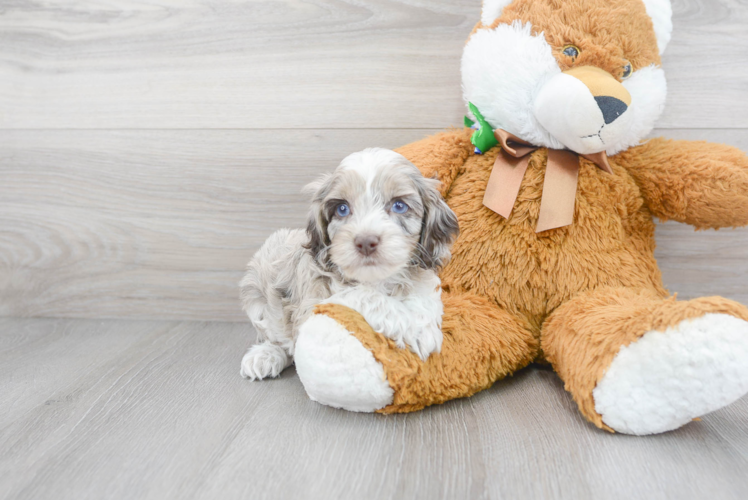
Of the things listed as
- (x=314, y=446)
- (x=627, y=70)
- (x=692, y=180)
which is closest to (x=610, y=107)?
(x=627, y=70)

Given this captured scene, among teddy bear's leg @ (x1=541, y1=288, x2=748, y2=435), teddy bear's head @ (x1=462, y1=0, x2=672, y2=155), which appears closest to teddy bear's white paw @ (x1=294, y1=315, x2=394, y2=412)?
teddy bear's leg @ (x1=541, y1=288, x2=748, y2=435)

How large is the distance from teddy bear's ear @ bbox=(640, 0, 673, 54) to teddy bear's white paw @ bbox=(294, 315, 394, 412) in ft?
3.73

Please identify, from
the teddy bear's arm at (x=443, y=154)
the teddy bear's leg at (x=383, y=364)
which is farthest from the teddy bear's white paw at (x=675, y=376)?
the teddy bear's arm at (x=443, y=154)

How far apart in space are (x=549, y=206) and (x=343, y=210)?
55 centimetres

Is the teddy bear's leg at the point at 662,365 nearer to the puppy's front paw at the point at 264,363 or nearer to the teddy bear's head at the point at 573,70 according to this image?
the teddy bear's head at the point at 573,70

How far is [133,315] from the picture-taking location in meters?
2.02

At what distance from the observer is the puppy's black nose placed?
3.54 ft

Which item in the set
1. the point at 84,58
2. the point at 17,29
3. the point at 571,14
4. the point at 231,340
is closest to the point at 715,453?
the point at 571,14

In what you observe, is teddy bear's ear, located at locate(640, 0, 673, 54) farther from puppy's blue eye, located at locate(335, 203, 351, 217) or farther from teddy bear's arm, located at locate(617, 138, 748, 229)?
puppy's blue eye, located at locate(335, 203, 351, 217)

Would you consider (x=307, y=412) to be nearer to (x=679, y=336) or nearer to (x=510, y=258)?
(x=510, y=258)

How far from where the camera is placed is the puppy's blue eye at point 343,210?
3.88ft

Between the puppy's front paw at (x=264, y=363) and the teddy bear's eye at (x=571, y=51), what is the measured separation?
109 centimetres

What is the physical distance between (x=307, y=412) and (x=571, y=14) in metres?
1.17

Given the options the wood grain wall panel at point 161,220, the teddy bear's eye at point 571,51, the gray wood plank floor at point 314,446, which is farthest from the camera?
the wood grain wall panel at point 161,220
